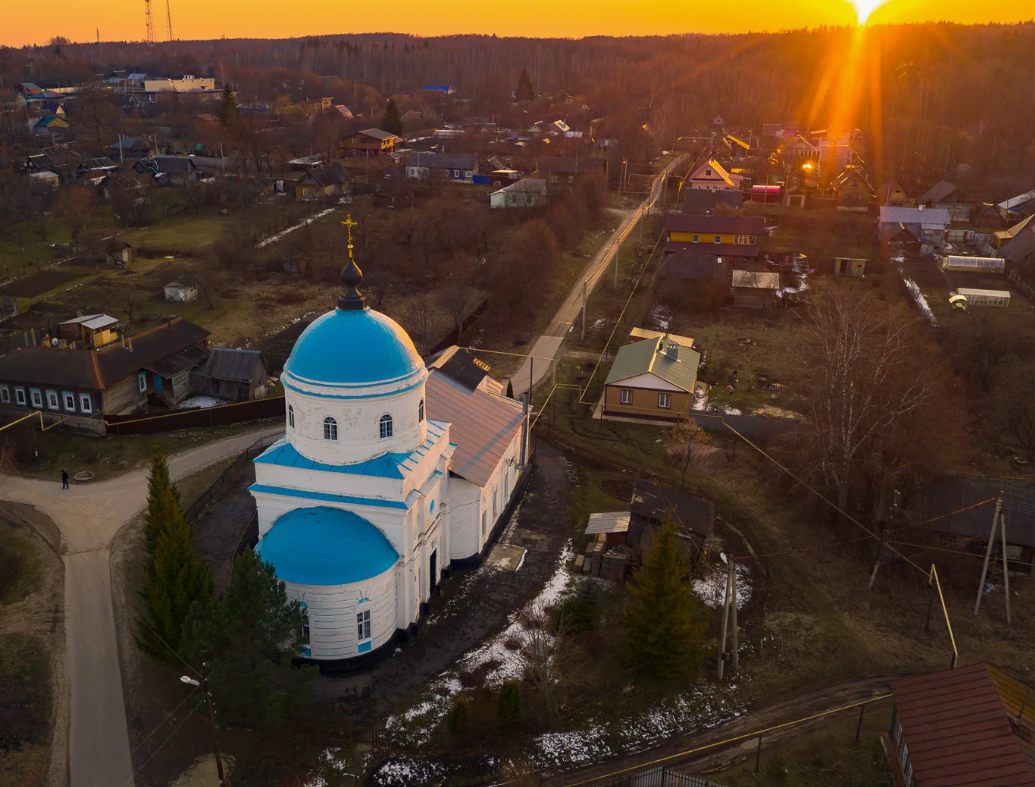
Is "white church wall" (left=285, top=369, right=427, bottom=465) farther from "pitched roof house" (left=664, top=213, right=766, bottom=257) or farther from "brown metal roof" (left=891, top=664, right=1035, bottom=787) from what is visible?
"pitched roof house" (left=664, top=213, right=766, bottom=257)

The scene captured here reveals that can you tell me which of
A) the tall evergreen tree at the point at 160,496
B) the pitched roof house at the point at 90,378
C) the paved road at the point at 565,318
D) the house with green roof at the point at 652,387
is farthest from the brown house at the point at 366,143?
A: the tall evergreen tree at the point at 160,496

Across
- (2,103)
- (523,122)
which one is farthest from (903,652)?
(2,103)

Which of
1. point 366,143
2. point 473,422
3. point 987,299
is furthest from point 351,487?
point 366,143

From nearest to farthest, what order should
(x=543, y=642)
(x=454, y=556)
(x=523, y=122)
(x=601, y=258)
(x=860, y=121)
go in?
(x=543, y=642)
(x=454, y=556)
(x=601, y=258)
(x=860, y=121)
(x=523, y=122)

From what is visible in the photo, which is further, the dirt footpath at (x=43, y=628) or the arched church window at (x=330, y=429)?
the arched church window at (x=330, y=429)

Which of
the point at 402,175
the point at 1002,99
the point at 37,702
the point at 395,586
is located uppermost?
the point at 1002,99

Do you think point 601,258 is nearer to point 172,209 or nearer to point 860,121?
point 172,209

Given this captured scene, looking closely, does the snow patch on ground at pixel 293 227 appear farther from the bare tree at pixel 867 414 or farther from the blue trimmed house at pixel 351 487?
the bare tree at pixel 867 414

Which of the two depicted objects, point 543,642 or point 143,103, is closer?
point 543,642
